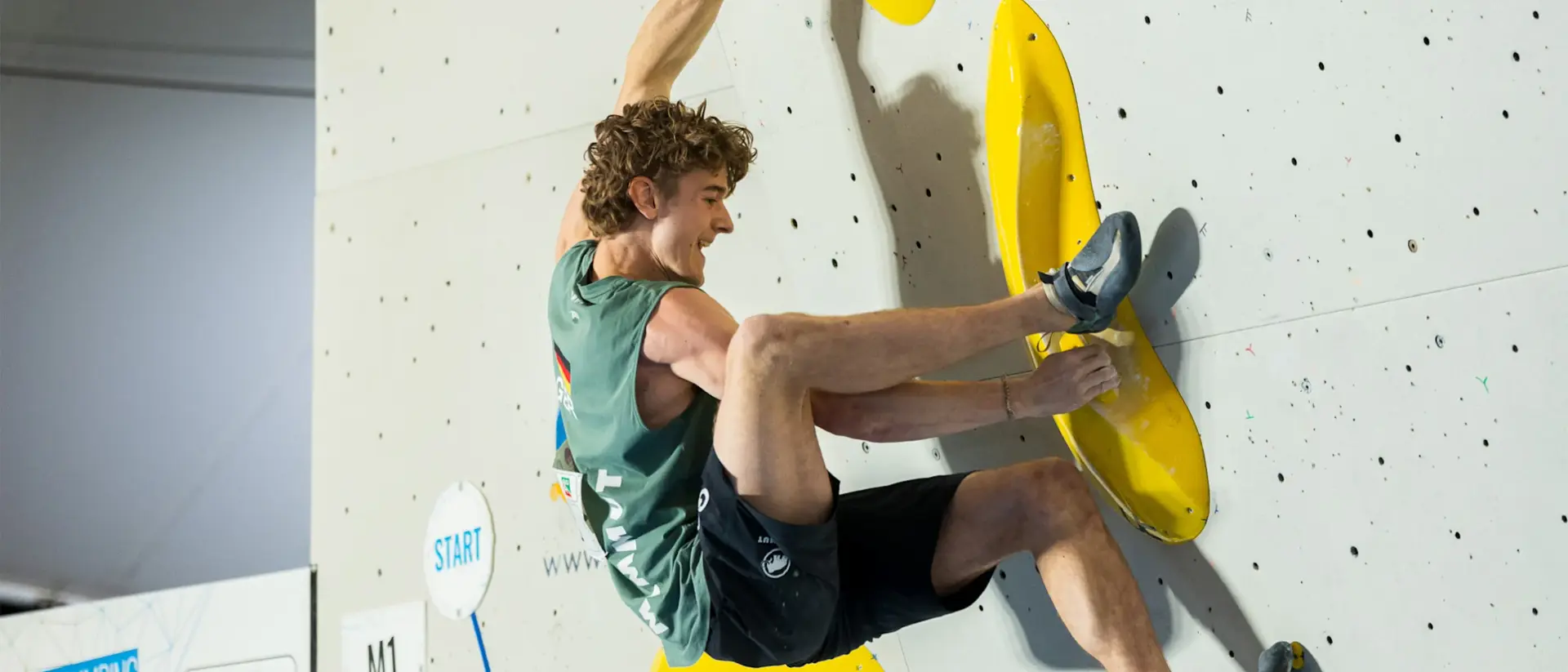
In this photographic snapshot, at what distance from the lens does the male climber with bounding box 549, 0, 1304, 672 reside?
129 centimetres

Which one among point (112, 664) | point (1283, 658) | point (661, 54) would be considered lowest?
point (1283, 658)

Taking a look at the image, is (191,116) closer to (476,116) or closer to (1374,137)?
(476,116)

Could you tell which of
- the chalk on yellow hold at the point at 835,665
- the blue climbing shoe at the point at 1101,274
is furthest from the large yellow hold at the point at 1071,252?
the chalk on yellow hold at the point at 835,665

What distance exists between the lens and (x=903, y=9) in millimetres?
1590

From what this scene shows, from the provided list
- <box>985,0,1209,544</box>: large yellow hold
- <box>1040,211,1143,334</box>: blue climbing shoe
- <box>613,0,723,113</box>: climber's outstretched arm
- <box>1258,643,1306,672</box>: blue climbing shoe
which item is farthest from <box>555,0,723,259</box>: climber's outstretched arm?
<box>1258,643,1306,672</box>: blue climbing shoe

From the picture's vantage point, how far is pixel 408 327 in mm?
2512

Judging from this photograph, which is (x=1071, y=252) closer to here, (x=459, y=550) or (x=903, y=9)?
(x=903, y=9)

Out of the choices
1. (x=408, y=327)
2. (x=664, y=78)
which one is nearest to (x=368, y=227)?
(x=408, y=327)

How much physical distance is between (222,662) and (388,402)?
30.8 inches

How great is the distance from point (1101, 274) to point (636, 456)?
23.9 inches

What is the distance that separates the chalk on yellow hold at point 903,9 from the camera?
1567 mm

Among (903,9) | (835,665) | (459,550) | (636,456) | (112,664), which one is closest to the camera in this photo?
(636,456)

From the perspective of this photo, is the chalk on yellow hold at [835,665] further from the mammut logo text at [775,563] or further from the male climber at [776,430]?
the mammut logo text at [775,563]

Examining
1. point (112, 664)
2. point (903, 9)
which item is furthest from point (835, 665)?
point (112, 664)
